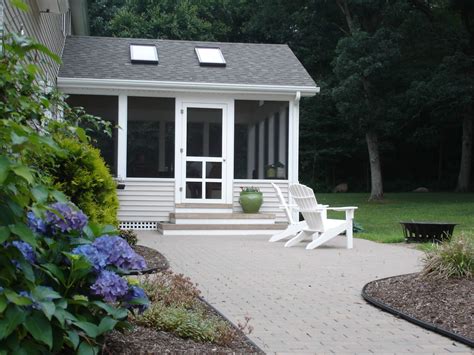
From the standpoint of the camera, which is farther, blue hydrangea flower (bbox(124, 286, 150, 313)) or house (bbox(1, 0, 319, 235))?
house (bbox(1, 0, 319, 235))

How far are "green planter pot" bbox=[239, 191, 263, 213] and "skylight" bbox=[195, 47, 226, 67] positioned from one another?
11.1 ft

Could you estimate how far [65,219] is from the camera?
3012 millimetres

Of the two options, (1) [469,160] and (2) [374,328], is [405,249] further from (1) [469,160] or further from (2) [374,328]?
(1) [469,160]

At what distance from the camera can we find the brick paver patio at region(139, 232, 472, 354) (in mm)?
4320

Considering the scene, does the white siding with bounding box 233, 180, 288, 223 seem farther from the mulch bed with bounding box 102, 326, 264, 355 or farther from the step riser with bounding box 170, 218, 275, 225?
the mulch bed with bounding box 102, 326, 264, 355

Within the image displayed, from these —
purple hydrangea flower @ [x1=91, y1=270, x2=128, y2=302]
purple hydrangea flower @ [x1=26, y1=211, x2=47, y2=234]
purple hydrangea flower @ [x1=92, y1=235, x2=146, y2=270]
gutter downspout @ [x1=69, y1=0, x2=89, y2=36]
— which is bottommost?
purple hydrangea flower @ [x1=91, y1=270, x2=128, y2=302]

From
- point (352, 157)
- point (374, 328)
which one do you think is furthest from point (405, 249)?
point (352, 157)

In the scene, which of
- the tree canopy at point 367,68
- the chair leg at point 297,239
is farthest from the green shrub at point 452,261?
the tree canopy at point 367,68

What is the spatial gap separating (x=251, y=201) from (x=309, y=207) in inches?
123

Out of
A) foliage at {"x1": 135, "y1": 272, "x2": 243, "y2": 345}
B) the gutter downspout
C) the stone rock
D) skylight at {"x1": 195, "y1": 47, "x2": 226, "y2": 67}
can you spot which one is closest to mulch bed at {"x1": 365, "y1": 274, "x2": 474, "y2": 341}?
foliage at {"x1": 135, "y1": 272, "x2": 243, "y2": 345}

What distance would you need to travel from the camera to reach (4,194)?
2.56 m

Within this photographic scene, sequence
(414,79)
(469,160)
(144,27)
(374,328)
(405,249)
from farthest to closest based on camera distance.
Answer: (144,27) < (469,160) < (414,79) < (405,249) < (374,328)

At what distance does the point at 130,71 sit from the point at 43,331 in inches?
452

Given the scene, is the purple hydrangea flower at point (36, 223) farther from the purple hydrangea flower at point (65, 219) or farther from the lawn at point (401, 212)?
the lawn at point (401, 212)
